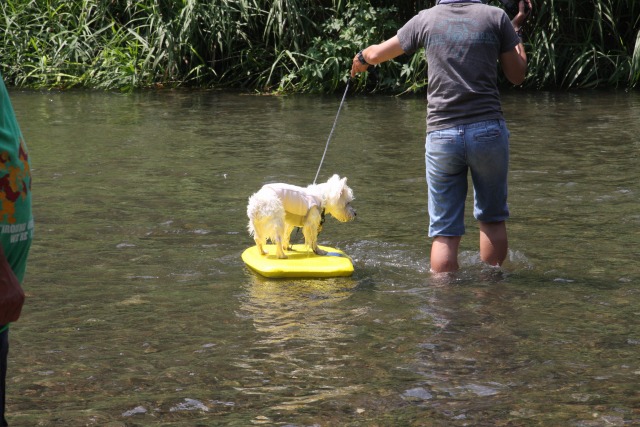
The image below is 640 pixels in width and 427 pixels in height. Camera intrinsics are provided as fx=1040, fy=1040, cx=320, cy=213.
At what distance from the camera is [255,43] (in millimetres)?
16453

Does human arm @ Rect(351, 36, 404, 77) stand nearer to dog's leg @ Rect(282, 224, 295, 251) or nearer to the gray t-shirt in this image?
the gray t-shirt

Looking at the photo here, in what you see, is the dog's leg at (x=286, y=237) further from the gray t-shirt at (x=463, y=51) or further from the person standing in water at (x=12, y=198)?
the person standing in water at (x=12, y=198)

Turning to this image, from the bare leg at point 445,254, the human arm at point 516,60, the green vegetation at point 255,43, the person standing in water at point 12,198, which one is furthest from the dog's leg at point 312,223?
the green vegetation at point 255,43

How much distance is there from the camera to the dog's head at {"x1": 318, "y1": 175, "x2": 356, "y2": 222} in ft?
21.0

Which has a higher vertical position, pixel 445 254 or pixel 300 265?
pixel 445 254

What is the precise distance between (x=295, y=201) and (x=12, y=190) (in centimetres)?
331

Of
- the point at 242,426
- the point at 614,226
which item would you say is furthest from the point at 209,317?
the point at 614,226

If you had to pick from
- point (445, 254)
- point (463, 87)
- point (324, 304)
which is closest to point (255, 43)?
point (445, 254)

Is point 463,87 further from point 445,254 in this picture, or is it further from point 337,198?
point 337,198

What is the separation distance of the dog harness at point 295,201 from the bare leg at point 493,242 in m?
1.00

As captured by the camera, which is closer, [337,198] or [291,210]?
[291,210]

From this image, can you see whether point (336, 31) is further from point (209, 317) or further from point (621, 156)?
point (209, 317)

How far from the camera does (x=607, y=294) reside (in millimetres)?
5652

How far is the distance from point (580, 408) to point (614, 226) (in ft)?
11.0
